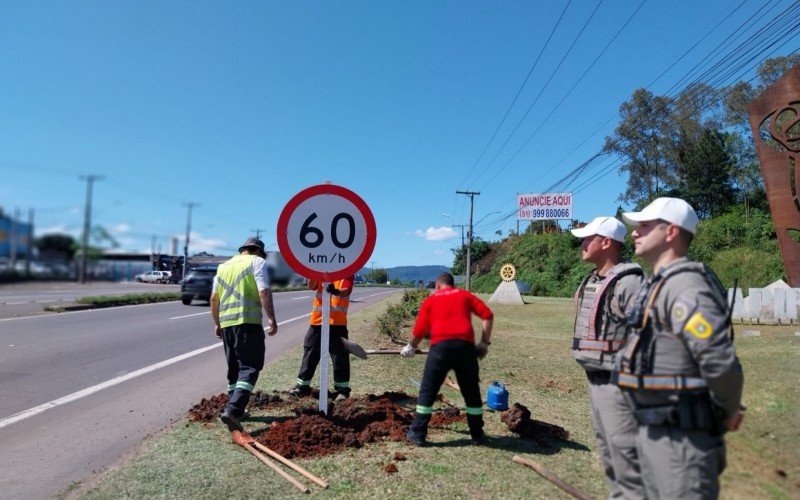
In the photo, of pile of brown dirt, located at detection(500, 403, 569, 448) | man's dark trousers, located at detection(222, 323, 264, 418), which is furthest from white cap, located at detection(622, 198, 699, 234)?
man's dark trousers, located at detection(222, 323, 264, 418)

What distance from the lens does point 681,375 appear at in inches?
93.7

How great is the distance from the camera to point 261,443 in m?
4.57

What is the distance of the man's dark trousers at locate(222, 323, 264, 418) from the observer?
16.0ft

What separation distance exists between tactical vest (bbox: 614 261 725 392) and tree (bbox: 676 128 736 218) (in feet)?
163

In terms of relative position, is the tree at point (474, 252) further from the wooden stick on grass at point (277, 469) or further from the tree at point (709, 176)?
the wooden stick on grass at point (277, 469)

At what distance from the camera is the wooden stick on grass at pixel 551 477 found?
3.62m

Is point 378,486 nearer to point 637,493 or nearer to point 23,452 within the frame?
point 637,493

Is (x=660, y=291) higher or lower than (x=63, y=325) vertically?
higher

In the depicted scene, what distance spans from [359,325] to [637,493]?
44.6ft

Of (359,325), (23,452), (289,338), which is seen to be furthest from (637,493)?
(359,325)

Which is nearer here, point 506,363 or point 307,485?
point 307,485

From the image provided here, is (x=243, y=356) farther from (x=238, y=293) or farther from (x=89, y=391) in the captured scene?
(x=89, y=391)

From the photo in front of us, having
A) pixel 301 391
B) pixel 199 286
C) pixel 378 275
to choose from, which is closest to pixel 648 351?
pixel 301 391

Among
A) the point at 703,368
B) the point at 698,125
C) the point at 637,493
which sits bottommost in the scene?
the point at 637,493
